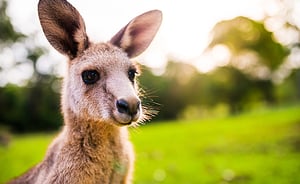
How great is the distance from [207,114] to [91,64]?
36.3 m

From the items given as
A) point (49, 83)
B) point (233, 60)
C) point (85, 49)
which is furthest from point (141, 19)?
point (233, 60)

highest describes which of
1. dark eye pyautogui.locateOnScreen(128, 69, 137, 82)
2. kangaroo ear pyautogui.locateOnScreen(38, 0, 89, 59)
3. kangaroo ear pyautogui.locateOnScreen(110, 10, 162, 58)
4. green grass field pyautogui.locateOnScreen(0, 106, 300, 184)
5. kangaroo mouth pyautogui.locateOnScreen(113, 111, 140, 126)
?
green grass field pyautogui.locateOnScreen(0, 106, 300, 184)

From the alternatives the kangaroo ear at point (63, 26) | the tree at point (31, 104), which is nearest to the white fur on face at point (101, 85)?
the kangaroo ear at point (63, 26)

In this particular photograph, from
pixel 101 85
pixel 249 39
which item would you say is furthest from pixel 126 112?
pixel 249 39

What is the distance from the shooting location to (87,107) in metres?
4.16

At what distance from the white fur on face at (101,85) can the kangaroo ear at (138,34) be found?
0.20 meters

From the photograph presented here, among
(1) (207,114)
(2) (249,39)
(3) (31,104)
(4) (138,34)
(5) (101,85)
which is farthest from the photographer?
(1) (207,114)

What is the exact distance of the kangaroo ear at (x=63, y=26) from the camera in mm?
4223

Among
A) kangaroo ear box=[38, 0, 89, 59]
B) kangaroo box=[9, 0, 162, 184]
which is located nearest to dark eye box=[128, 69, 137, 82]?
kangaroo box=[9, 0, 162, 184]

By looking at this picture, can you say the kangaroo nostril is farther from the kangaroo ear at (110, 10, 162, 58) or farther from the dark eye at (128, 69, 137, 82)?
the kangaroo ear at (110, 10, 162, 58)

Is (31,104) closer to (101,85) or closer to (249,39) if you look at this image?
(249,39)

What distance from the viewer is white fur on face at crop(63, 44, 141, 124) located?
3.91 m

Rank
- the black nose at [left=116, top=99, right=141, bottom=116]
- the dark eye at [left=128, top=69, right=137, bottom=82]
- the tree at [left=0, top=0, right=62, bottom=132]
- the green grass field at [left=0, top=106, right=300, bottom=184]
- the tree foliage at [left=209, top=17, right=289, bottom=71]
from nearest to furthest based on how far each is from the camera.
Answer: the black nose at [left=116, top=99, right=141, bottom=116]
the dark eye at [left=128, top=69, right=137, bottom=82]
the green grass field at [left=0, top=106, right=300, bottom=184]
the tree at [left=0, top=0, right=62, bottom=132]
the tree foliage at [left=209, top=17, right=289, bottom=71]

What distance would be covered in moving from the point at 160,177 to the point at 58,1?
192 inches
